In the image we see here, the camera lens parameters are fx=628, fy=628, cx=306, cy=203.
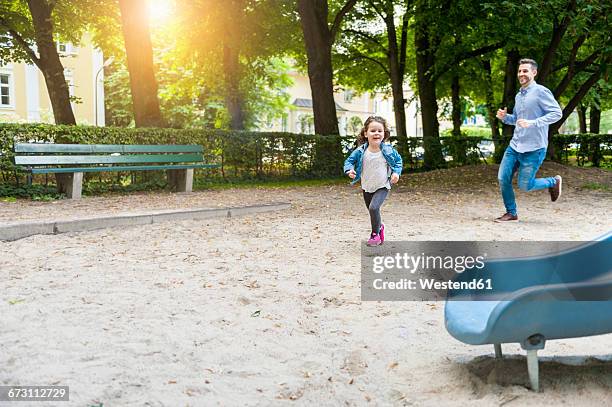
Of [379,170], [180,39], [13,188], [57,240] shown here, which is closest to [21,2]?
[180,39]

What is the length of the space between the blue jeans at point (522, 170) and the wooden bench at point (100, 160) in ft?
24.8

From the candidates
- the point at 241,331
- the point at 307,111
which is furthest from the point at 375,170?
the point at 307,111

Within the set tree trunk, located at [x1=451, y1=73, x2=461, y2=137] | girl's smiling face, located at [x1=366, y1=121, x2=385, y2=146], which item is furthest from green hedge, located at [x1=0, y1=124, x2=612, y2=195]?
girl's smiling face, located at [x1=366, y1=121, x2=385, y2=146]

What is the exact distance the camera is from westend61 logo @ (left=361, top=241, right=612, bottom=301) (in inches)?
148

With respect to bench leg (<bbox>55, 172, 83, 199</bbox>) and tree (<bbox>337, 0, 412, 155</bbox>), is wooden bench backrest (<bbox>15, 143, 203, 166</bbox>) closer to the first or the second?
bench leg (<bbox>55, 172, 83, 199</bbox>)

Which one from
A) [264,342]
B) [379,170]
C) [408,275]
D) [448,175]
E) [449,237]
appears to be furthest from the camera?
[448,175]

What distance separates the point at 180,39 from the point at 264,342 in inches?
913

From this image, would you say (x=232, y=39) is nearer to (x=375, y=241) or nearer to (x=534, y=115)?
(x=534, y=115)

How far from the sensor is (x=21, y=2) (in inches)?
872

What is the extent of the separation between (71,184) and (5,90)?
31.3 m

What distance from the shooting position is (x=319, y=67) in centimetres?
1986

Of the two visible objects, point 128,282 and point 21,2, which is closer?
point 128,282

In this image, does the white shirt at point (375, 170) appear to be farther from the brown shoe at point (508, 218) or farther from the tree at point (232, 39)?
the tree at point (232, 39)

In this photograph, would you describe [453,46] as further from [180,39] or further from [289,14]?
[180,39]
